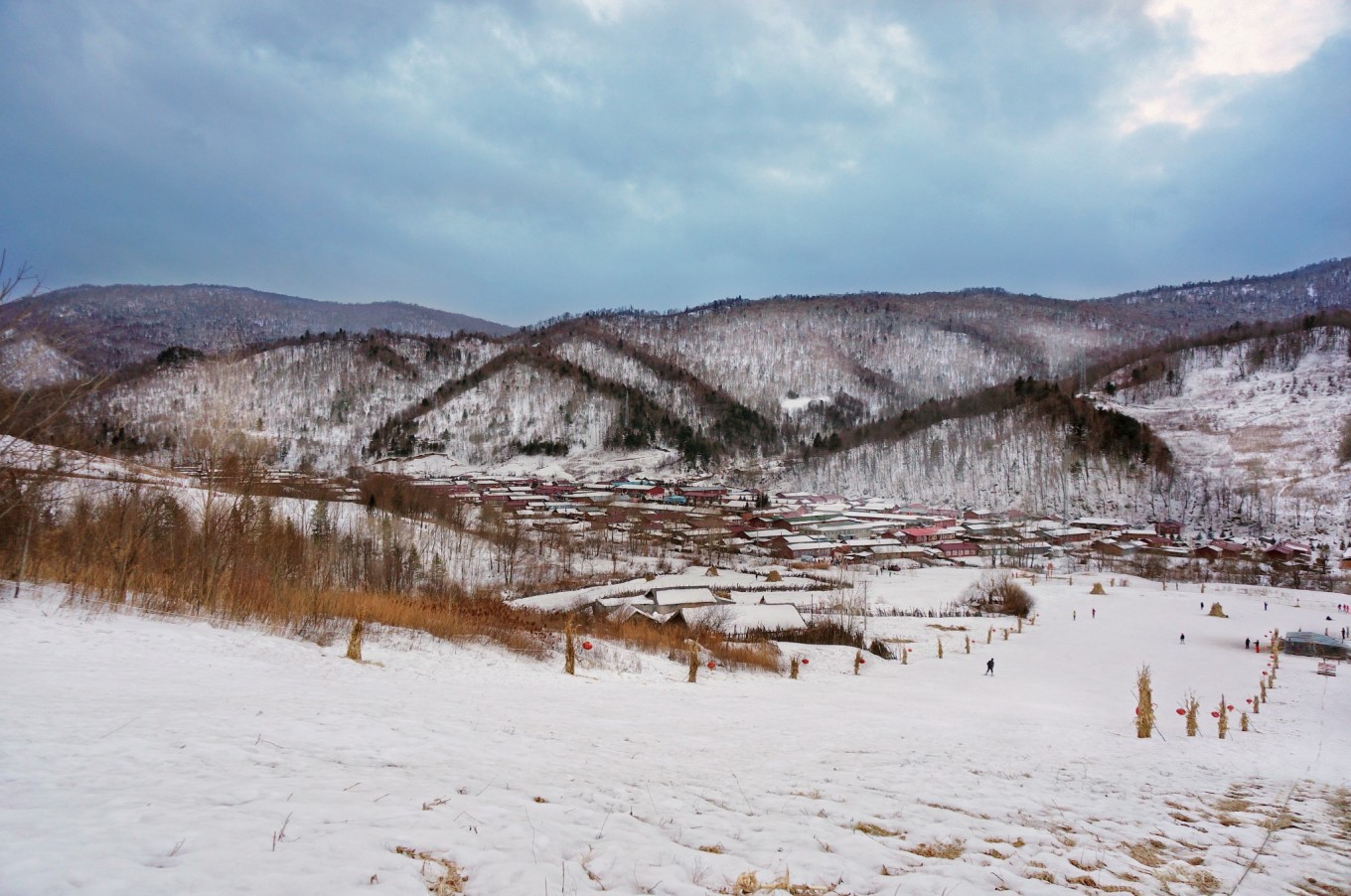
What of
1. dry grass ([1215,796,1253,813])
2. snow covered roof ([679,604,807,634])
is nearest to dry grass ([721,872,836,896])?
dry grass ([1215,796,1253,813])

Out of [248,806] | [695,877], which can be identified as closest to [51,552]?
[248,806]

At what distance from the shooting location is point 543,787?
17.6 ft

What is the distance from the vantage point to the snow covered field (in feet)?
11.3

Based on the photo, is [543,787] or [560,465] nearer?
[543,787]

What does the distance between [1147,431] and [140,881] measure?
14356cm

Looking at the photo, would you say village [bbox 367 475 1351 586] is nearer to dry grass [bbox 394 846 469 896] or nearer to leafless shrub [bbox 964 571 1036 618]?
leafless shrub [bbox 964 571 1036 618]

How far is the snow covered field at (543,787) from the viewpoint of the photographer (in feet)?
11.3

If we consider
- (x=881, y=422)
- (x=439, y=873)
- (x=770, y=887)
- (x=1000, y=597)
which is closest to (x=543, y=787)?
(x=439, y=873)

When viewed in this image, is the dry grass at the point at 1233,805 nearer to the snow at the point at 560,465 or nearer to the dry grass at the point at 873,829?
the dry grass at the point at 873,829

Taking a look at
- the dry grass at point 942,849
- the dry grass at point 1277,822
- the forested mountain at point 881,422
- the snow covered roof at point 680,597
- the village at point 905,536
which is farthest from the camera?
the forested mountain at point 881,422

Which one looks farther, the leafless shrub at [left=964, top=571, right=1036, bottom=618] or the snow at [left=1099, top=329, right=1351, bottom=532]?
the snow at [left=1099, top=329, right=1351, bottom=532]

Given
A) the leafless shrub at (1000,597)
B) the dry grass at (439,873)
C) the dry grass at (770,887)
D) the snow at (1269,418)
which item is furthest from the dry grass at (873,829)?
the snow at (1269,418)

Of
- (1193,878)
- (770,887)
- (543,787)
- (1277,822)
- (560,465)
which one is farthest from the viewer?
(560,465)

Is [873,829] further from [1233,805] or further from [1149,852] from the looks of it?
[1233,805]
